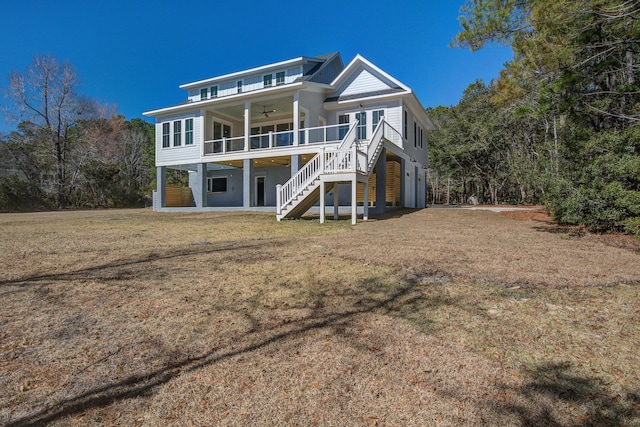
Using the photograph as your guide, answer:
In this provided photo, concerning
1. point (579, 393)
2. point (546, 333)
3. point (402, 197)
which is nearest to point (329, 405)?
point (579, 393)

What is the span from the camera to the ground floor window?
73.5ft

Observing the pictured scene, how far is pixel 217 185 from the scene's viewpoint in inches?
893

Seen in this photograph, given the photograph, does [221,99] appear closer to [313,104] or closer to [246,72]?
[246,72]

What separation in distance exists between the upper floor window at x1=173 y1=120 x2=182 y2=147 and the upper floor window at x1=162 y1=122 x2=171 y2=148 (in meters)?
0.44

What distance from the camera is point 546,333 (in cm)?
299

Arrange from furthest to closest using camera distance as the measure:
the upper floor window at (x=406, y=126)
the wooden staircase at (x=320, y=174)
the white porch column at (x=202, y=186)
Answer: the white porch column at (x=202, y=186), the upper floor window at (x=406, y=126), the wooden staircase at (x=320, y=174)

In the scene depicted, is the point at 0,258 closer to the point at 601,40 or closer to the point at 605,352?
the point at 605,352

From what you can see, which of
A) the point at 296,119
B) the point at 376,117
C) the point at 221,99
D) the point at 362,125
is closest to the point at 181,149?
the point at 221,99

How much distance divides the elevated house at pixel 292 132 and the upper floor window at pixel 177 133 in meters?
0.06

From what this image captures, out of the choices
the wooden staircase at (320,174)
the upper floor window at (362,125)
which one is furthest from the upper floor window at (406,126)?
the wooden staircase at (320,174)

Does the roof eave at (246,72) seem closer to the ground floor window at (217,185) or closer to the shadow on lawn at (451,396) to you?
the ground floor window at (217,185)

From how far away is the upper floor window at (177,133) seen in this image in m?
20.1

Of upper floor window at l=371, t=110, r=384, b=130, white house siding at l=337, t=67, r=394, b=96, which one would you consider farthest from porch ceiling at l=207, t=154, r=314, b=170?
white house siding at l=337, t=67, r=394, b=96

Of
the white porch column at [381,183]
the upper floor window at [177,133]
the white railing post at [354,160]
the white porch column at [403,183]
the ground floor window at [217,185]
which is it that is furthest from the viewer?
the ground floor window at [217,185]
